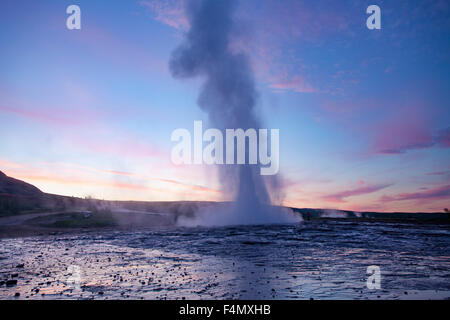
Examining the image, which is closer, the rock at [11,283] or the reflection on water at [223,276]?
the reflection on water at [223,276]

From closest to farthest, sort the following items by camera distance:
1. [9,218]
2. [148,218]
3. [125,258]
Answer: [125,258]
[9,218]
[148,218]

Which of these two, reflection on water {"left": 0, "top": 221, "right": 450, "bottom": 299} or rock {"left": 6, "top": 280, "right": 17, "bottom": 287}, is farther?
rock {"left": 6, "top": 280, "right": 17, "bottom": 287}

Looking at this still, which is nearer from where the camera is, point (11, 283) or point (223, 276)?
point (11, 283)

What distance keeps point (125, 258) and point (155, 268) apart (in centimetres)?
396

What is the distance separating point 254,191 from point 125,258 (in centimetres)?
3509
